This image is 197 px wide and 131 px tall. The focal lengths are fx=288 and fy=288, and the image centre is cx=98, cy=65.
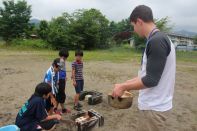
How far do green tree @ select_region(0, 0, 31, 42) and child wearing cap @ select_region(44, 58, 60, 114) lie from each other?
28.4 metres

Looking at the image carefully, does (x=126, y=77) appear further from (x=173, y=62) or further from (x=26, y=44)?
(x=26, y=44)

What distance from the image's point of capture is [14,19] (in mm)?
32531

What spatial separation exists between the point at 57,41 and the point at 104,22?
6495mm

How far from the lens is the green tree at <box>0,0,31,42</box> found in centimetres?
3231

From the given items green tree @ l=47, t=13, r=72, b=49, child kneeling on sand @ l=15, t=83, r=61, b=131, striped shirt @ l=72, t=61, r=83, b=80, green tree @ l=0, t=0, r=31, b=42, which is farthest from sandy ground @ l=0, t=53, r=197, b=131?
green tree @ l=0, t=0, r=31, b=42

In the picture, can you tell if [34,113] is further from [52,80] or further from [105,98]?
[105,98]

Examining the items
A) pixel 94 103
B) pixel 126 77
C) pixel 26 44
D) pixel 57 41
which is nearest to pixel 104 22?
pixel 57 41

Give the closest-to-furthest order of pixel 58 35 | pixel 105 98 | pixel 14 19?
pixel 105 98 < pixel 58 35 < pixel 14 19

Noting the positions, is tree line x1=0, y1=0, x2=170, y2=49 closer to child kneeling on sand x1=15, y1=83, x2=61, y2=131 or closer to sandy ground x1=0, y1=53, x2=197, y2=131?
sandy ground x1=0, y1=53, x2=197, y2=131

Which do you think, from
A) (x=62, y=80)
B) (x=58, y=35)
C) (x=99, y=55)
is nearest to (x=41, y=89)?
(x=62, y=80)

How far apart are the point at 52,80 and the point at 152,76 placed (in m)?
3.30

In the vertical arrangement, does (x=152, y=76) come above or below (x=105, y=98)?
above

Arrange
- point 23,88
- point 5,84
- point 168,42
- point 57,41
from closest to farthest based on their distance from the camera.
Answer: point 168,42
point 23,88
point 5,84
point 57,41

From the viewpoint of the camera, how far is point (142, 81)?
2326mm
